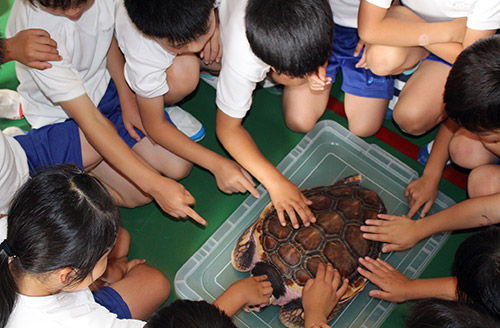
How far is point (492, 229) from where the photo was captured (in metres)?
1.03

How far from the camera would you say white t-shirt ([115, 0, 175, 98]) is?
1.27 meters

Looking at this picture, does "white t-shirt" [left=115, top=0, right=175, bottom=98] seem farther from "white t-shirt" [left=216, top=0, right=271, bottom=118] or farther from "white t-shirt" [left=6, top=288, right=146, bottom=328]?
"white t-shirt" [left=6, top=288, right=146, bottom=328]

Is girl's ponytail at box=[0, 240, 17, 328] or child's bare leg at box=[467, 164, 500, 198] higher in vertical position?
girl's ponytail at box=[0, 240, 17, 328]

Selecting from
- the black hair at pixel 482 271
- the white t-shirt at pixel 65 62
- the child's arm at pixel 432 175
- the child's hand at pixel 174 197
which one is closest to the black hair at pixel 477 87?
the black hair at pixel 482 271

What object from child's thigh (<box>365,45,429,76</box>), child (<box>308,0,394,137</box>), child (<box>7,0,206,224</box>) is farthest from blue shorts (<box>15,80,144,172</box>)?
child's thigh (<box>365,45,429,76</box>)

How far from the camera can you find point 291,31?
3.45 ft

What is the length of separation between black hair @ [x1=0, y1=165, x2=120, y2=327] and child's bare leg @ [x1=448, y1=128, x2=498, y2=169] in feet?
3.20

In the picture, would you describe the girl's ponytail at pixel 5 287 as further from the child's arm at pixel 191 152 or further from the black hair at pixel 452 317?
the black hair at pixel 452 317

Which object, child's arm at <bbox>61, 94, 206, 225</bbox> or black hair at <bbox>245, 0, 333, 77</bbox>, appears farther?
child's arm at <bbox>61, 94, 206, 225</bbox>

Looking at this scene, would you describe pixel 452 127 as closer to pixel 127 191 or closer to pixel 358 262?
pixel 358 262

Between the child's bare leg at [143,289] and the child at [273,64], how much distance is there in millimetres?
379

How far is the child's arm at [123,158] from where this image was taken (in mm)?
1287

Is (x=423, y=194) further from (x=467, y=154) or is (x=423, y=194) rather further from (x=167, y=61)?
(x=167, y=61)

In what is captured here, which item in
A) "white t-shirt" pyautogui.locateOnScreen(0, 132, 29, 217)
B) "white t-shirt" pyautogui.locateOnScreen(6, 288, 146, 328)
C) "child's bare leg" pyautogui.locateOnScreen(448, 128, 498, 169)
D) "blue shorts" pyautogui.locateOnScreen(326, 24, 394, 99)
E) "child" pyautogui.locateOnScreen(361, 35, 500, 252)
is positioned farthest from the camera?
"blue shorts" pyautogui.locateOnScreen(326, 24, 394, 99)
